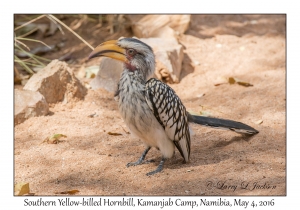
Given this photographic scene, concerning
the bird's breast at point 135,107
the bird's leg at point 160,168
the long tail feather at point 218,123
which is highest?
the bird's breast at point 135,107

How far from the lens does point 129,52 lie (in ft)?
15.1

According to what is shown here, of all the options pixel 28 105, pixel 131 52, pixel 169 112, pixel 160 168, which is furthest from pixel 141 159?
pixel 28 105

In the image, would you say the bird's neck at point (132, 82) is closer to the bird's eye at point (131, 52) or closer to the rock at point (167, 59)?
the bird's eye at point (131, 52)

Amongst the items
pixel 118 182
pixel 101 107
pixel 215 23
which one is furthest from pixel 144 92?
pixel 215 23

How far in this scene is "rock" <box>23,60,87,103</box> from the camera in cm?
629

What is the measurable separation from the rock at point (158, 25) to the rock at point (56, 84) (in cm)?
223

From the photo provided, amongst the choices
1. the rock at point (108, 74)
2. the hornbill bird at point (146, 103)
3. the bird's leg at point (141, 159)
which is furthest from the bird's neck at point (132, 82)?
the rock at point (108, 74)

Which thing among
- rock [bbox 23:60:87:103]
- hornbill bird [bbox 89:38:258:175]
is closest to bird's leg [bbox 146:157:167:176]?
hornbill bird [bbox 89:38:258:175]

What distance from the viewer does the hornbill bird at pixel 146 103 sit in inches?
176

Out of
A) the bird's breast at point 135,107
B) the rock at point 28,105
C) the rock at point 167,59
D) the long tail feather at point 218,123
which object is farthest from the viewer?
the rock at point 167,59

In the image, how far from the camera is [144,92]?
4.51m

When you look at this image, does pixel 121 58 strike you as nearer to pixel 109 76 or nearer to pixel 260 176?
pixel 260 176

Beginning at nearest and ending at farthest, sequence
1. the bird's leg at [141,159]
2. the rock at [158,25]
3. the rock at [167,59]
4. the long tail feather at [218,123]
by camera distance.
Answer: the bird's leg at [141,159]
the long tail feather at [218,123]
the rock at [167,59]
the rock at [158,25]

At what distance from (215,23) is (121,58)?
509 centimetres
